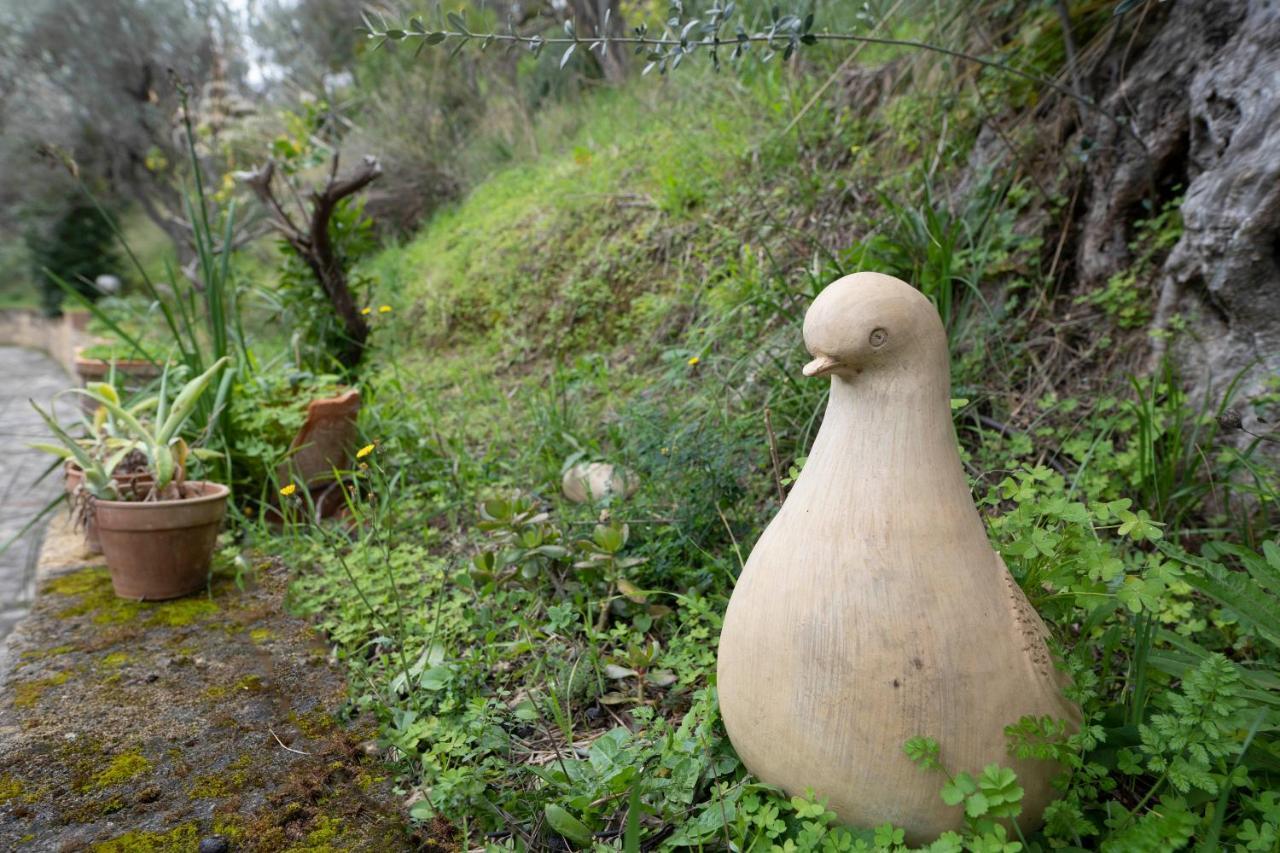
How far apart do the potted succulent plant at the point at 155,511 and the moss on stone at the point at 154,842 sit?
4.07 feet

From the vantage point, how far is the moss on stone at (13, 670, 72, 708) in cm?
192

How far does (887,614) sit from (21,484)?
4.82 metres

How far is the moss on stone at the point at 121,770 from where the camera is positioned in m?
1.62

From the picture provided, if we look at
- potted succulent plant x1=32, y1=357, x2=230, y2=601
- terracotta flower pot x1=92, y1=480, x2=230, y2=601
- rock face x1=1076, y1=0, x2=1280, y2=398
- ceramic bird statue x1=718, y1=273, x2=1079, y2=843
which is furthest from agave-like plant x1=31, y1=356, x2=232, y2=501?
rock face x1=1076, y1=0, x2=1280, y2=398

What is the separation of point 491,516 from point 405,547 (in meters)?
0.54

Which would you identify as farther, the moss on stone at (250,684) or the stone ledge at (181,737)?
Answer: the moss on stone at (250,684)

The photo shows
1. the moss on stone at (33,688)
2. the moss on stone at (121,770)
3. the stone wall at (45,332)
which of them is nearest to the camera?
the moss on stone at (121,770)

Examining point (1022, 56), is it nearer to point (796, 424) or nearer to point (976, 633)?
point (796, 424)

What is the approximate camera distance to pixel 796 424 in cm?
250

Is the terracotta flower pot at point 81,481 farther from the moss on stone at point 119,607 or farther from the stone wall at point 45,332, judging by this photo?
the stone wall at point 45,332

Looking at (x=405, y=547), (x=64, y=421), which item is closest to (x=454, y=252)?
(x=64, y=421)

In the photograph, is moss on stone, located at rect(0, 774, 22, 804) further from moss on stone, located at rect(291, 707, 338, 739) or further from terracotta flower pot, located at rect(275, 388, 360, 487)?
terracotta flower pot, located at rect(275, 388, 360, 487)

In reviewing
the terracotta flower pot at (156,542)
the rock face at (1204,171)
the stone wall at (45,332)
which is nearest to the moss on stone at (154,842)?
the terracotta flower pot at (156,542)

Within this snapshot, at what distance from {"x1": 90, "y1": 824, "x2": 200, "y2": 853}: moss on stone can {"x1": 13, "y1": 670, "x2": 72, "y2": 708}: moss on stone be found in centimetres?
69
